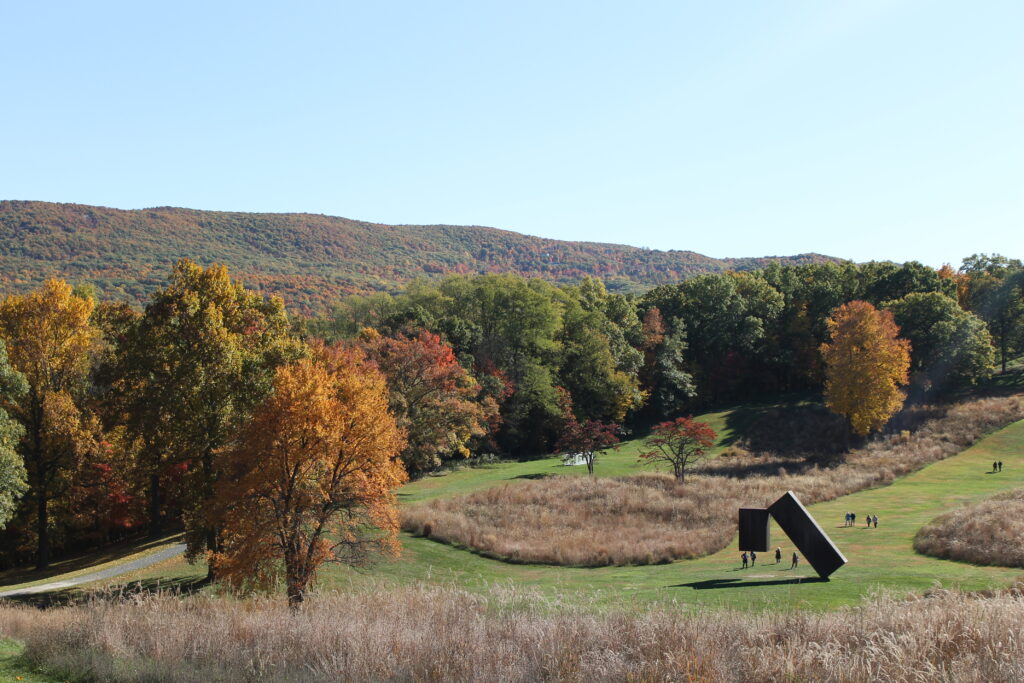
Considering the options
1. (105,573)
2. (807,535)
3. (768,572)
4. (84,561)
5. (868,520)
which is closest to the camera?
(807,535)

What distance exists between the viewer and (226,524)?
21.3 metres

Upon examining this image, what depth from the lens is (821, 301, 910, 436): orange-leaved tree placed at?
60.0 meters

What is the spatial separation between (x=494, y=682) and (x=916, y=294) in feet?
249

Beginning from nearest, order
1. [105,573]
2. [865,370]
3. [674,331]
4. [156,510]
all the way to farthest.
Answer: [105,573], [156,510], [865,370], [674,331]

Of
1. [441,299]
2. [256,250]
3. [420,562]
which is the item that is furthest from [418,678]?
[256,250]

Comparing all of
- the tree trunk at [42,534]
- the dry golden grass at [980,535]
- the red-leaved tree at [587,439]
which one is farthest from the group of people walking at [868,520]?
the tree trunk at [42,534]

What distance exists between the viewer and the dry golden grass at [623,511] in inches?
1236

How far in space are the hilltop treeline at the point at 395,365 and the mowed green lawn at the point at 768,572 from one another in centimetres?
556

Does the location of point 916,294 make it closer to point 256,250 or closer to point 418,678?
point 418,678

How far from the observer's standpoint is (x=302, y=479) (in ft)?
72.1

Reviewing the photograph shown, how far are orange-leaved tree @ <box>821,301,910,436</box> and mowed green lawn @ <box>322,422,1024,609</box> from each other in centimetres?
1497

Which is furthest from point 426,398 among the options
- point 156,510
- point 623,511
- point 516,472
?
point 156,510

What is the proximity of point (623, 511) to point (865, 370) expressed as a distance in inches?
1296

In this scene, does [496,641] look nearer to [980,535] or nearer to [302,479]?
[302,479]
